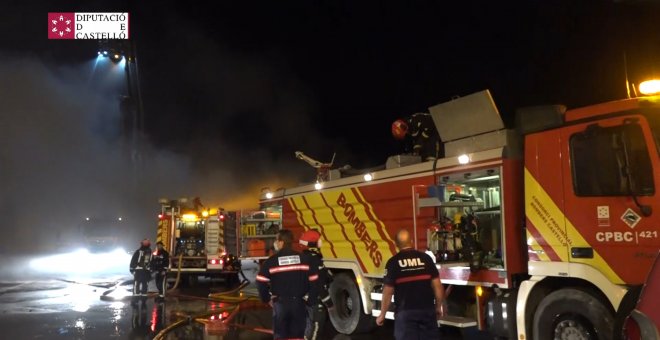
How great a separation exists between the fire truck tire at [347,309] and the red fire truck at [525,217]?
0.9 inches

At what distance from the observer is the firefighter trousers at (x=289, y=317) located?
4555 millimetres

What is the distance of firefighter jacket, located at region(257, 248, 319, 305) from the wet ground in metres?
2.78

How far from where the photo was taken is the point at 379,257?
22.2ft

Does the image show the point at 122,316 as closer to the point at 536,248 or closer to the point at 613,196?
the point at 536,248

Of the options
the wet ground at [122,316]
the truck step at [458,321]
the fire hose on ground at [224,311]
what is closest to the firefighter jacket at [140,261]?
the wet ground at [122,316]

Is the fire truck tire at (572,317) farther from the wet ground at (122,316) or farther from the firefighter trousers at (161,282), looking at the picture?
the firefighter trousers at (161,282)

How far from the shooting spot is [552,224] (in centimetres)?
469

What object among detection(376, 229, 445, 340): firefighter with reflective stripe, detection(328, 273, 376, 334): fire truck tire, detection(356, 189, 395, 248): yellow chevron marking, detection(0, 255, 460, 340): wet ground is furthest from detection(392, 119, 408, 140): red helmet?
detection(376, 229, 445, 340): firefighter with reflective stripe

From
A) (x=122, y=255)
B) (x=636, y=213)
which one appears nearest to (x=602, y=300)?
(x=636, y=213)

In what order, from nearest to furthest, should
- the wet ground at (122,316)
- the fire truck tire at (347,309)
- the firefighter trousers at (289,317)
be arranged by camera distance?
1. the firefighter trousers at (289,317)
2. the fire truck tire at (347,309)
3. the wet ground at (122,316)

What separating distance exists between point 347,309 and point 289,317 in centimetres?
309

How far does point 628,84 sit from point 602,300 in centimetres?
198

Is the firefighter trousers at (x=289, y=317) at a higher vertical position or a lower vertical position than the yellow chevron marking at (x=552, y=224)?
lower

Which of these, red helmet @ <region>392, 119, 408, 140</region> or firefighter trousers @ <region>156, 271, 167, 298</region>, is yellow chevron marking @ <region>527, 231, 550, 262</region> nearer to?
red helmet @ <region>392, 119, 408, 140</region>
